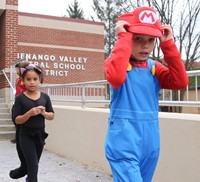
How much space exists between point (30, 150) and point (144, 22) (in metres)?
2.17

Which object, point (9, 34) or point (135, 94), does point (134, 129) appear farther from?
point (9, 34)

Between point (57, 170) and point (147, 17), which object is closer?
point (147, 17)

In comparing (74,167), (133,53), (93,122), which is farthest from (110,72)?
(74,167)

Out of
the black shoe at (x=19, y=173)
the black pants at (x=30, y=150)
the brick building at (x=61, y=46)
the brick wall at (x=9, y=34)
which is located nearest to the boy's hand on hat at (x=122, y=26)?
the black pants at (x=30, y=150)

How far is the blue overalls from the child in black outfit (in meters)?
1.66

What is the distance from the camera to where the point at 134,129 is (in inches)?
85.4

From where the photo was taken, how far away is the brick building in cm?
1908

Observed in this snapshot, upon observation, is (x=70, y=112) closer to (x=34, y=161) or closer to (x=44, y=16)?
(x=34, y=161)

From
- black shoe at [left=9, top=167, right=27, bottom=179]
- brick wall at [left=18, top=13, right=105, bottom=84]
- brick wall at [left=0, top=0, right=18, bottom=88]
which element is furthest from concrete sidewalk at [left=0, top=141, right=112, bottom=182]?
brick wall at [left=18, top=13, right=105, bottom=84]

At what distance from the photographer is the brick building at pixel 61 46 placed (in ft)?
62.6

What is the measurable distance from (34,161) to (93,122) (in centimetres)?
204

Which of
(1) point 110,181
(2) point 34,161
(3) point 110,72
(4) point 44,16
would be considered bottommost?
(1) point 110,181

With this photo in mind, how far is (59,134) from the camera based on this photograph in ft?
23.7

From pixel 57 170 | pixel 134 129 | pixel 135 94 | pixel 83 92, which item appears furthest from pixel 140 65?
pixel 83 92
